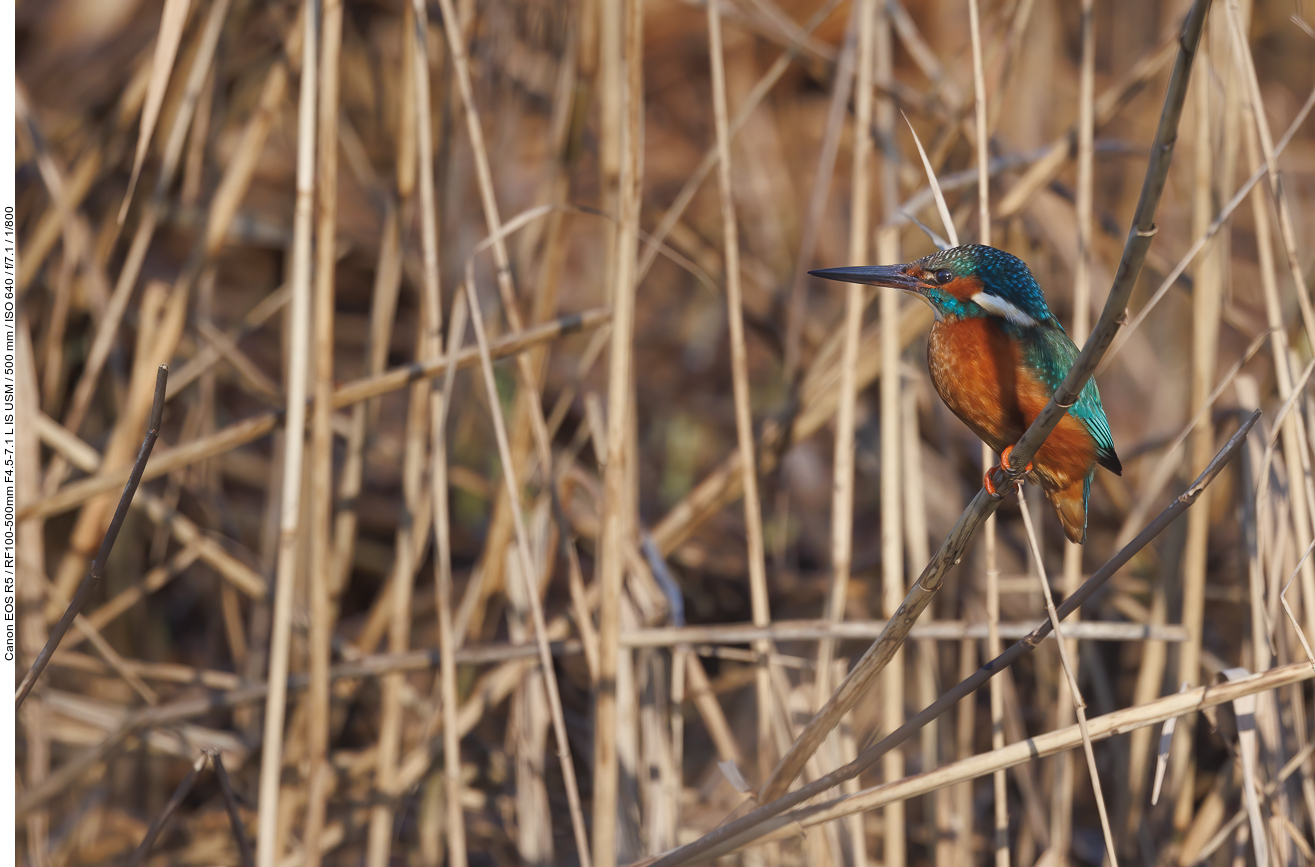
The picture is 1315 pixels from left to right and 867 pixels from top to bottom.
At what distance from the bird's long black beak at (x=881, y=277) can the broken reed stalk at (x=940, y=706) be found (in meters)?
0.43

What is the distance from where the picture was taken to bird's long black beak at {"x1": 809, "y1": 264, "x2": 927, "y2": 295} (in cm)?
137

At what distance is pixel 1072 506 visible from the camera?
159cm

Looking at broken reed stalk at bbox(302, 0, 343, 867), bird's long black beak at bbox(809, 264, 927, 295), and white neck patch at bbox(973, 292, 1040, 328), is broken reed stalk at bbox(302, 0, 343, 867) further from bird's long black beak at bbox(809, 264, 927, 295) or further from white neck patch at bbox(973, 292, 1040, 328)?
white neck patch at bbox(973, 292, 1040, 328)

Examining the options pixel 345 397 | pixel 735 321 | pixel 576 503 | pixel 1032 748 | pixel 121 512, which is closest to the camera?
pixel 121 512

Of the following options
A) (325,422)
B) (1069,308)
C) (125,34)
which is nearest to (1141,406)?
(1069,308)

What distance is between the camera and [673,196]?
202 inches

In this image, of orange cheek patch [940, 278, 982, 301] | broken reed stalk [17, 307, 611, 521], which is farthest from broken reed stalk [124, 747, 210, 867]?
orange cheek patch [940, 278, 982, 301]

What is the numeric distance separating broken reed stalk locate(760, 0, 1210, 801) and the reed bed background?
13cm

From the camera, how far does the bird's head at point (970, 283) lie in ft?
4.58

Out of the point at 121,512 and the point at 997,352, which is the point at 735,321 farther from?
the point at 121,512

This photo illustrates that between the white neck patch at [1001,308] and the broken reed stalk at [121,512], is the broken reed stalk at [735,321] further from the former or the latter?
the broken reed stalk at [121,512]

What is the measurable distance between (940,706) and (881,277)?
0.56 meters

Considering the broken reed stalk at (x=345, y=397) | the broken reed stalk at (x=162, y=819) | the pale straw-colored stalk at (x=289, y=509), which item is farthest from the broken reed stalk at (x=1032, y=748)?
the broken reed stalk at (x=345, y=397)

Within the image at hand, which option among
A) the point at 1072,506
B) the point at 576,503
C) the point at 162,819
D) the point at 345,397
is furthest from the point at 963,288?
the point at 576,503
